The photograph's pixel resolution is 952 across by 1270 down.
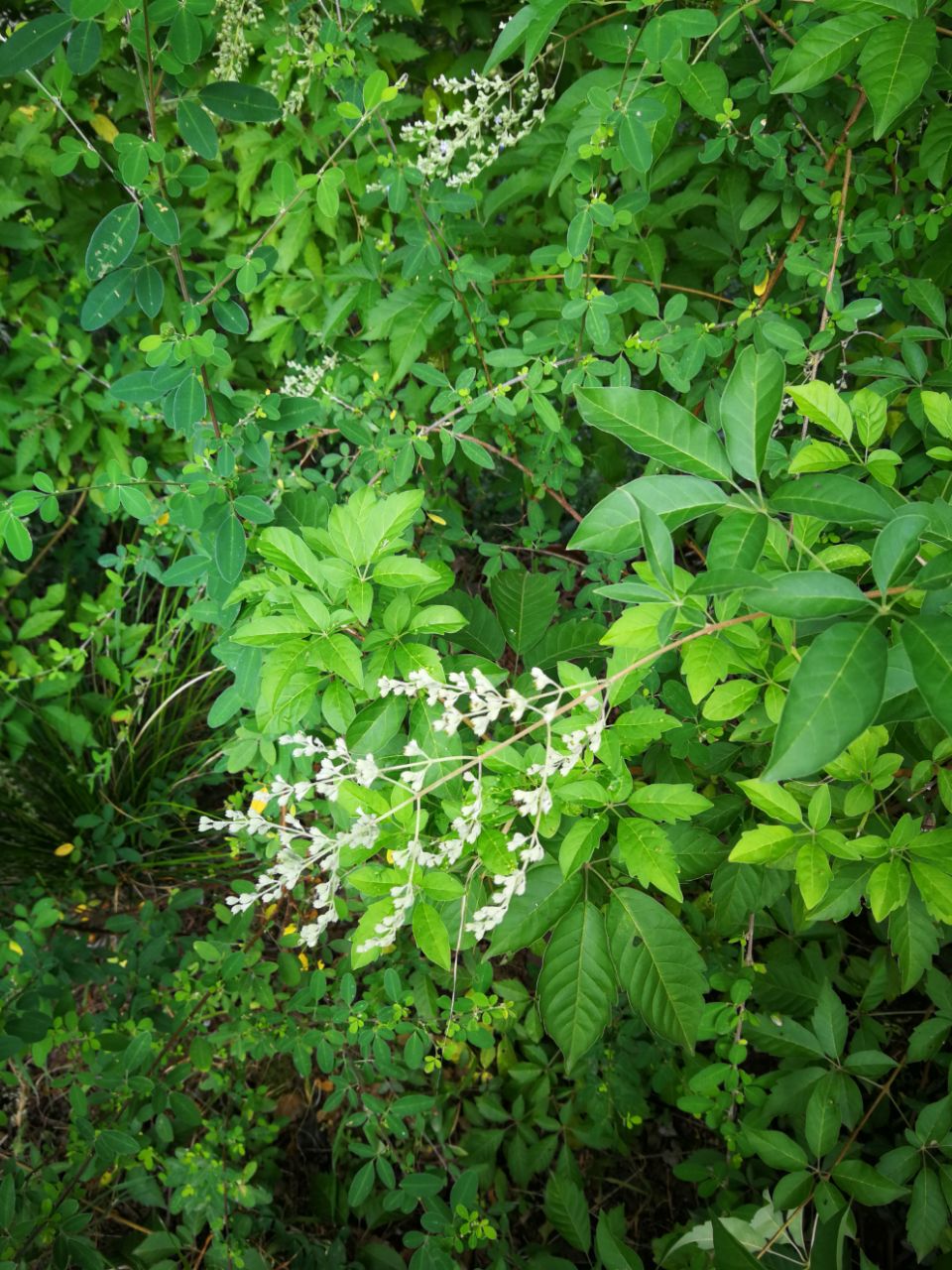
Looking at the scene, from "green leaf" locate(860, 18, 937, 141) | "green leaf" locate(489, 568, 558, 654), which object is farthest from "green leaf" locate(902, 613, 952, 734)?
"green leaf" locate(860, 18, 937, 141)

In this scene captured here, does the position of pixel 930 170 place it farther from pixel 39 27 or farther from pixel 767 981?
pixel 767 981

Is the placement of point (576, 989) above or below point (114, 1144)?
above

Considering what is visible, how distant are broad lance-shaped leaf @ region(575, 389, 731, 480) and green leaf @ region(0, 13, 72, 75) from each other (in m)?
0.99

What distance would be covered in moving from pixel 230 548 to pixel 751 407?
2.96 ft

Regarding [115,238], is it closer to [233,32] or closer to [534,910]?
[233,32]

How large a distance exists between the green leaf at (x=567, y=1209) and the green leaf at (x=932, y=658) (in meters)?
1.59

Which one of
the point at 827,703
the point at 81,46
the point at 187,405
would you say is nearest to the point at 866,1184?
the point at 827,703

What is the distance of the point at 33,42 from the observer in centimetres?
116

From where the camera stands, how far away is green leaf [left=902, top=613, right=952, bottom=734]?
681 mm

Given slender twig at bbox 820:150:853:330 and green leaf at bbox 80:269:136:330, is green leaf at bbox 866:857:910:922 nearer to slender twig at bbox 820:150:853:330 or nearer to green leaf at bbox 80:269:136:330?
slender twig at bbox 820:150:853:330

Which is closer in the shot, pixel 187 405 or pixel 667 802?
pixel 667 802

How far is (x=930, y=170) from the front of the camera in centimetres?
145

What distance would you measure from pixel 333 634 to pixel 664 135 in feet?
3.74

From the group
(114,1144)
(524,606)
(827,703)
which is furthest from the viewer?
(114,1144)
